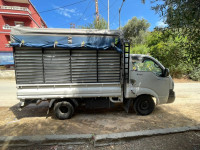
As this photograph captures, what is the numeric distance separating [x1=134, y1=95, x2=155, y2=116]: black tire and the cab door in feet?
0.83

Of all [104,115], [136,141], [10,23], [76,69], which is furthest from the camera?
[10,23]

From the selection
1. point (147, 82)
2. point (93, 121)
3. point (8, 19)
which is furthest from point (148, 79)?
point (8, 19)

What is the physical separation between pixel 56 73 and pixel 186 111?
5.02m

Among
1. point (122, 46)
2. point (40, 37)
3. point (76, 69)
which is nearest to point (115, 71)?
point (122, 46)

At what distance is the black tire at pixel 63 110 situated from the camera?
12.0 ft

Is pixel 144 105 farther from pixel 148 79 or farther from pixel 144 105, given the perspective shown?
pixel 148 79

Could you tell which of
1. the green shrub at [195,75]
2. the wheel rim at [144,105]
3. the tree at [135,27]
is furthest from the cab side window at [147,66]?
the tree at [135,27]

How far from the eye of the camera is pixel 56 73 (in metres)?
3.54

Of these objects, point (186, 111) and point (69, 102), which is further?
point (186, 111)

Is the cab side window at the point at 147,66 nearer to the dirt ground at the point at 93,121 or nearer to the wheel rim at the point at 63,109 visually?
the dirt ground at the point at 93,121

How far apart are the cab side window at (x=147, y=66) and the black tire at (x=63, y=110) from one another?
255 centimetres

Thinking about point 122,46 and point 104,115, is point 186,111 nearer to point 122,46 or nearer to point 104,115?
point 104,115

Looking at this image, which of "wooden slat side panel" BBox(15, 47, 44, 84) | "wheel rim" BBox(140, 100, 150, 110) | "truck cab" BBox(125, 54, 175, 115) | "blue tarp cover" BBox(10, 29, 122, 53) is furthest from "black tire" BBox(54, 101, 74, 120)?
"wheel rim" BBox(140, 100, 150, 110)

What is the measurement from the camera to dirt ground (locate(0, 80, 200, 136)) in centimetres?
313
